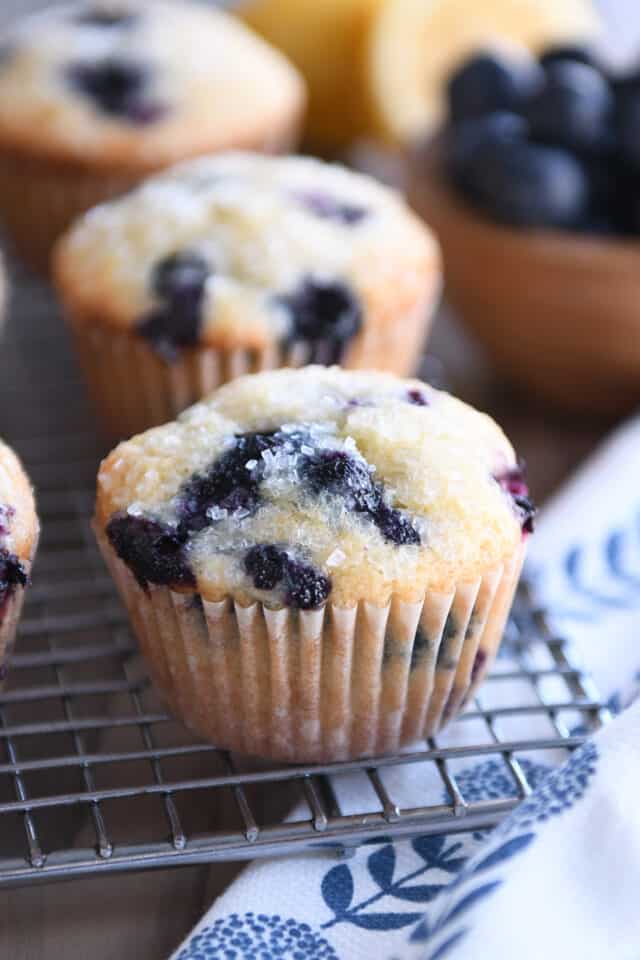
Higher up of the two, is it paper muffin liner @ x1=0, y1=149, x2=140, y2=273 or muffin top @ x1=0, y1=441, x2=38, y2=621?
muffin top @ x1=0, y1=441, x2=38, y2=621

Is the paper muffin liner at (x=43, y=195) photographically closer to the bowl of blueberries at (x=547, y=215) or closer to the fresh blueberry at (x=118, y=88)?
the fresh blueberry at (x=118, y=88)

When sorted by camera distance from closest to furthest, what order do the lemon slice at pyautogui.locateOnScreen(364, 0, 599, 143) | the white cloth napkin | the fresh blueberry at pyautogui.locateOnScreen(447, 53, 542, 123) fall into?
the white cloth napkin < the fresh blueberry at pyautogui.locateOnScreen(447, 53, 542, 123) < the lemon slice at pyautogui.locateOnScreen(364, 0, 599, 143)

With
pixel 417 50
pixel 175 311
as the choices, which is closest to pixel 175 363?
pixel 175 311

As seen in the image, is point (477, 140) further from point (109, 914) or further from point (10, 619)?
point (109, 914)

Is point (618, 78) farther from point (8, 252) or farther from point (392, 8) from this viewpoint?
point (8, 252)

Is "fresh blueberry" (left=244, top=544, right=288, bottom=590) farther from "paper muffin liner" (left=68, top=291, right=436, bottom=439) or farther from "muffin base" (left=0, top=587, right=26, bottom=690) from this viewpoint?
"paper muffin liner" (left=68, top=291, right=436, bottom=439)

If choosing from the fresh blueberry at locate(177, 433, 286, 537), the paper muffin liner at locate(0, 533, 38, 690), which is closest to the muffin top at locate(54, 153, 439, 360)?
the fresh blueberry at locate(177, 433, 286, 537)
